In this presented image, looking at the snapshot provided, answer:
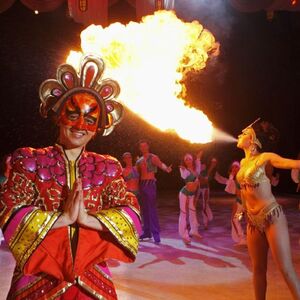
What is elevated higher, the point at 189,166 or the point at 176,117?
the point at 176,117

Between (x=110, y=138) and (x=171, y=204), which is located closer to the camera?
(x=171, y=204)

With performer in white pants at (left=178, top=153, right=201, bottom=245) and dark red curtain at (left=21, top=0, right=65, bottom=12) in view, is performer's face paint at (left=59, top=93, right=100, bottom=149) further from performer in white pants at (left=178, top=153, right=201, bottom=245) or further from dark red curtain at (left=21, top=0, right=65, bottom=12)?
dark red curtain at (left=21, top=0, right=65, bottom=12)

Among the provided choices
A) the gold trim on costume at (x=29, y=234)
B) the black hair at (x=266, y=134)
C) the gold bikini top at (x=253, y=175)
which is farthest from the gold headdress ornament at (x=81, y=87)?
the black hair at (x=266, y=134)

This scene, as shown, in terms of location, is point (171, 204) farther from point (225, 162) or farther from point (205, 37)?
point (205, 37)

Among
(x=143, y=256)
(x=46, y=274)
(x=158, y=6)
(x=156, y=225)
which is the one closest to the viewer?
(x=46, y=274)

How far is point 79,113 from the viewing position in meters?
3.21

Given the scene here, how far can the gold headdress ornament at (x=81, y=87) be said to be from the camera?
3244 millimetres

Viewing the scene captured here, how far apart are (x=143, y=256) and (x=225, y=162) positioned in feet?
58.1

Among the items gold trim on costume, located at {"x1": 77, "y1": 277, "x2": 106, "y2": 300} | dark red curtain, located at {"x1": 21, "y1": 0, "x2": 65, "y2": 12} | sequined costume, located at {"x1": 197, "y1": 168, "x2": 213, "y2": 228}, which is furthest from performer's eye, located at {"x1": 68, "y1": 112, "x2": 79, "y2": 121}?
sequined costume, located at {"x1": 197, "y1": 168, "x2": 213, "y2": 228}

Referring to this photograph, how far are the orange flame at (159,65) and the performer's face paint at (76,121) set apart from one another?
1804mm

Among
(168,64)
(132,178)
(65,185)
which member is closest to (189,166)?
(132,178)

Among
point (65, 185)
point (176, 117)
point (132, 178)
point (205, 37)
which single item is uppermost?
point (205, 37)

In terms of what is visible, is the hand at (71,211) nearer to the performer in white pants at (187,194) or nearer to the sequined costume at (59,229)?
the sequined costume at (59,229)

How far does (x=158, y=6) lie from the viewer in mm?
9359
